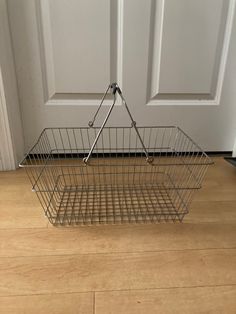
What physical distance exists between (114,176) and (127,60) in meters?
0.46

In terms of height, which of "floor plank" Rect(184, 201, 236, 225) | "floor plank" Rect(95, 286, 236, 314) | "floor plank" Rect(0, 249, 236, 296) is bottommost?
"floor plank" Rect(184, 201, 236, 225)

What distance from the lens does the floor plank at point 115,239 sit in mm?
599

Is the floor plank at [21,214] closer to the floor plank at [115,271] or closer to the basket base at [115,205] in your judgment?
the basket base at [115,205]

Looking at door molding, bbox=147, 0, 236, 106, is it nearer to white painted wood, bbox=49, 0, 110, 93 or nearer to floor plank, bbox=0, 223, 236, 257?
white painted wood, bbox=49, 0, 110, 93

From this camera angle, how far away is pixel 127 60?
38.5 inches

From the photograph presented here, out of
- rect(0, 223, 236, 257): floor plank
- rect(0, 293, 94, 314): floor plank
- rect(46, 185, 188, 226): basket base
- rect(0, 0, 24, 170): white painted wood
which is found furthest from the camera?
rect(0, 0, 24, 170): white painted wood

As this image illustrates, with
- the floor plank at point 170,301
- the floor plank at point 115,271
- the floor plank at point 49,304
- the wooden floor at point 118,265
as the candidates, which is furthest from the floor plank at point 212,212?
the floor plank at point 49,304

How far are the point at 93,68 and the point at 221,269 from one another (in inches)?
31.7

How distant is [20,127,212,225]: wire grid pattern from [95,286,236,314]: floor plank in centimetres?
23

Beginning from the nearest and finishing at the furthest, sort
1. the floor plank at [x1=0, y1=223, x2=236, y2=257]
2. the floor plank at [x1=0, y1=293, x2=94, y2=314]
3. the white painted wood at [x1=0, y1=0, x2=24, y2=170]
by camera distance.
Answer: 1. the floor plank at [x1=0, y1=293, x2=94, y2=314]
2. the floor plank at [x1=0, y1=223, x2=236, y2=257]
3. the white painted wood at [x1=0, y1=0, x2=24, y2=170]

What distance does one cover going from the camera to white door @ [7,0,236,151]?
Answer: 91 centimetres

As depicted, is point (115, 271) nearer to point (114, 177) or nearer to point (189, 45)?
point (114, 177)

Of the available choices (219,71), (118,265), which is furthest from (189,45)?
(118,265)

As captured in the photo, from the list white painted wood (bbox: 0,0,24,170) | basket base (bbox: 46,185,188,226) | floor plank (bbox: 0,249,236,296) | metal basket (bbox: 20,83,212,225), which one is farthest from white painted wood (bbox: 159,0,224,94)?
floor plank (bbox: 0,249,236,296)
